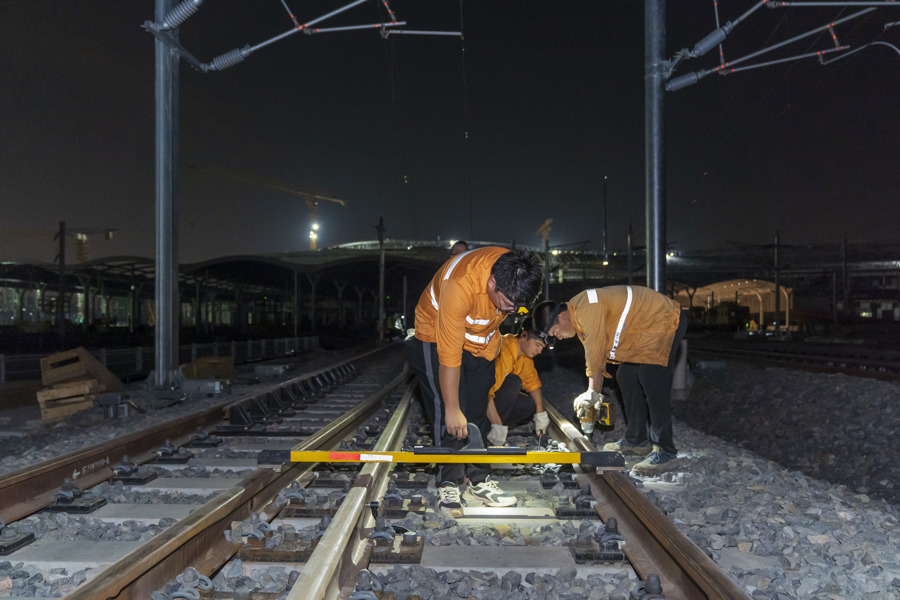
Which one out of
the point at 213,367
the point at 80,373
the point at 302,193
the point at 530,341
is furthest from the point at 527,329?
the point at 302,193

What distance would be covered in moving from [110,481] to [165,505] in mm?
909

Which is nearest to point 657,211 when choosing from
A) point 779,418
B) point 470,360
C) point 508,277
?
point 779,418

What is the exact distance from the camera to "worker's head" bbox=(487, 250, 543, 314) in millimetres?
3379

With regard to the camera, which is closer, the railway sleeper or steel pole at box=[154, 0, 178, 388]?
the railway sleeper

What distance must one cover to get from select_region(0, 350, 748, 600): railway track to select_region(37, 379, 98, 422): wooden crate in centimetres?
455

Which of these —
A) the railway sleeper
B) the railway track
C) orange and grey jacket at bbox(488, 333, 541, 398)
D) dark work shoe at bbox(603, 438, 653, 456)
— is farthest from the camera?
dark work shoe at bbox(603, 438, 653, 456)

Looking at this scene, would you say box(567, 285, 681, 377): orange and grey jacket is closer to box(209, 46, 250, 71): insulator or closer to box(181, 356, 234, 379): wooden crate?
box(209, 46, 250, 71): insulator

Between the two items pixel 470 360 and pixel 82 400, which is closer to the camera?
pixel 470 360

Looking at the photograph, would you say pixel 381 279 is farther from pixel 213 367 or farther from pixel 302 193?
pixel 302 193

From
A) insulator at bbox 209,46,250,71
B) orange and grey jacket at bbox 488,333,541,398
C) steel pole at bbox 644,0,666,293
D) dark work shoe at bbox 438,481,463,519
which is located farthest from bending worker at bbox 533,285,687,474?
insulator at bbox 209,46,250,71

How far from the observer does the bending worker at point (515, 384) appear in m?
5.42

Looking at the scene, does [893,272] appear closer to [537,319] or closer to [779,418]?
[779,418]

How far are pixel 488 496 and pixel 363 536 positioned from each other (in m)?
1.09

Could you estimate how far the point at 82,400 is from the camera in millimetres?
9180
